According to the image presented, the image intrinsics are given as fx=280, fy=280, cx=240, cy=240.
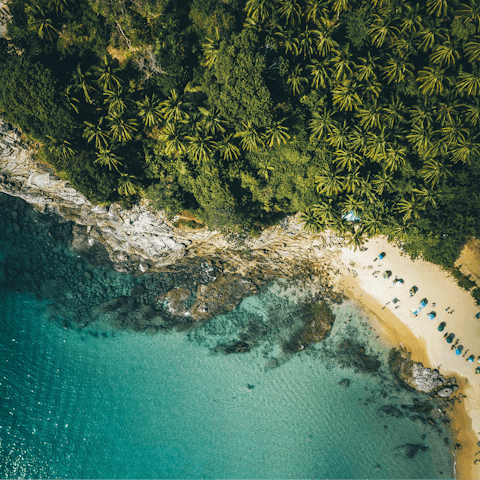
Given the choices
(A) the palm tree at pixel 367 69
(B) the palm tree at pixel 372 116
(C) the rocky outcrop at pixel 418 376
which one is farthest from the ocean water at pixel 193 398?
(A) the palm tree at pixel 367 69

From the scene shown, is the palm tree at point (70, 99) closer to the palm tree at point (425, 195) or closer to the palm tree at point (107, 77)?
the palm tree at point (107, 77)

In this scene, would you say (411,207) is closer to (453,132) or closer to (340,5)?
(453,132)

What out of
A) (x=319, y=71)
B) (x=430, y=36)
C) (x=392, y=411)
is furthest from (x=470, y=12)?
(x=392, y=411)

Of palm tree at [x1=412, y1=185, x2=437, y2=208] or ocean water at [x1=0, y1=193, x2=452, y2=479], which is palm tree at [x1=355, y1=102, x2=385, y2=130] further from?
ocean water at [x1=0, y1=193, x2=452, y2=479]

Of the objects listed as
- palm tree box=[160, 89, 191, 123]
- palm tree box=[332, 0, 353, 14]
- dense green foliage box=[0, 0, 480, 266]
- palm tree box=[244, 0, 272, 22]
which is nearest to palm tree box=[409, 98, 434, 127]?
dense green foliage box=[0, 0, 480, 266]

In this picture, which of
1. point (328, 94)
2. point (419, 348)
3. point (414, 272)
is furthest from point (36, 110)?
point (419, 348)

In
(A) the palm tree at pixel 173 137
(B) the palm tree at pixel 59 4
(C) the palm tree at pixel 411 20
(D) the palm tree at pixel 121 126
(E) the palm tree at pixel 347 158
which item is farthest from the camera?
(E) the palm tree at pixel 347 158

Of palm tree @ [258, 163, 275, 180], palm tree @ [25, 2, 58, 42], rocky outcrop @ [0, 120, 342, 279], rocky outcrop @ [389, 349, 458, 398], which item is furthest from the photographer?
rocky outcrop @ [389, 349, 458, 398]
